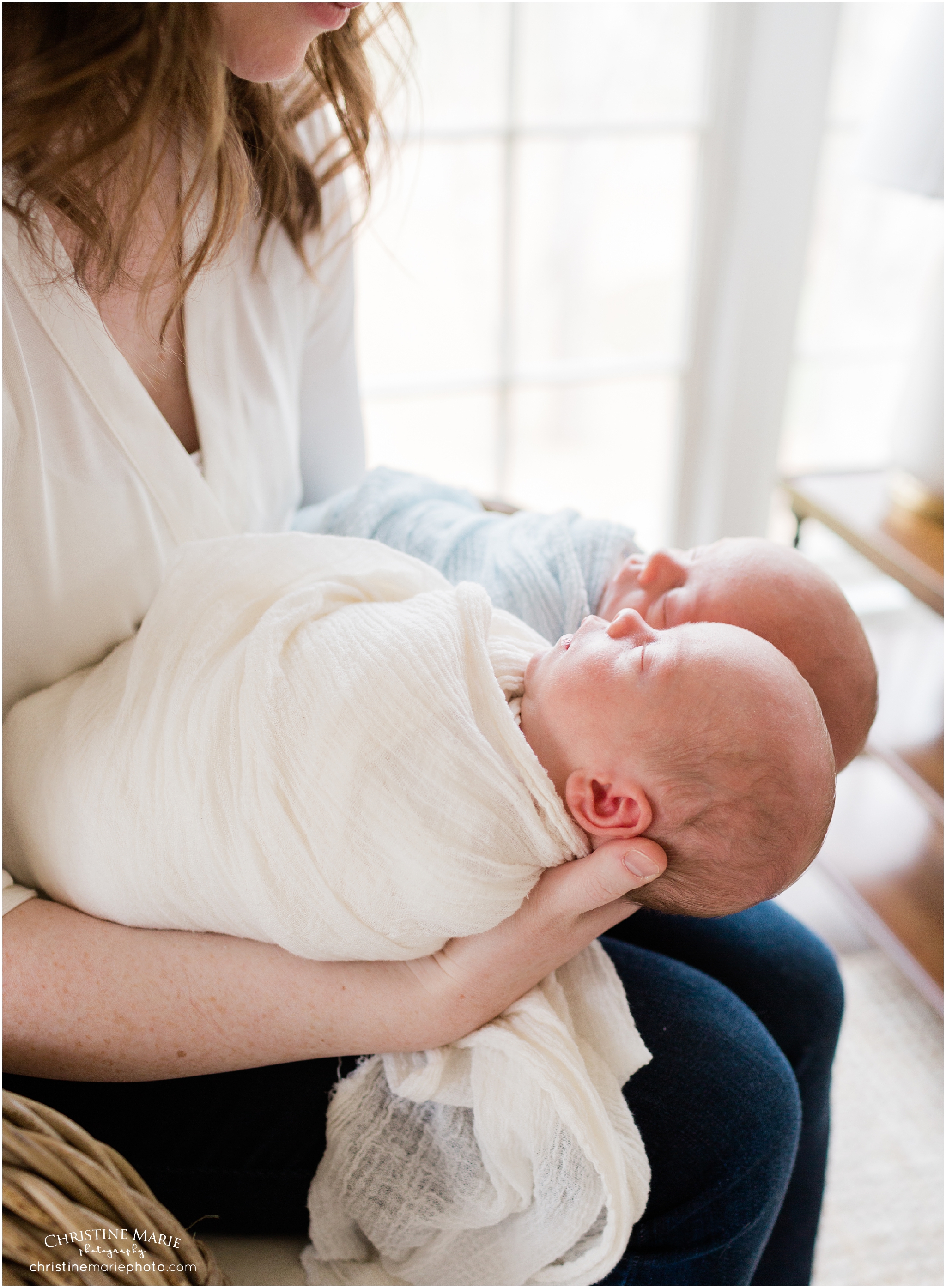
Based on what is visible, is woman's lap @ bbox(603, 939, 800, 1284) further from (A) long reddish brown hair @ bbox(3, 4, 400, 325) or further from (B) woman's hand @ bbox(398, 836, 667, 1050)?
(A) long reddish brown hair @ bbox(3, 4, 400, 325)

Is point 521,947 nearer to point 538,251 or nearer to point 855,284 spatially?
point 538,251

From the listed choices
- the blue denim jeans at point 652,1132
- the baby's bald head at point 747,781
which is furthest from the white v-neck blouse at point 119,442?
the baby's bald head at point 747,781

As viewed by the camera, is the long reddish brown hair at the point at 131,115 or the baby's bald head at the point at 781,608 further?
the baby's bald head at the point at 781,608

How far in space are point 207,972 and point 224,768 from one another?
153 mm

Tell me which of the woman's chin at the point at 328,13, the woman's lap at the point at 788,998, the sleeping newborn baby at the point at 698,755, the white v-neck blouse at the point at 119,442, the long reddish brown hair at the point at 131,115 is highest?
the woman's chin at the point at 328,13

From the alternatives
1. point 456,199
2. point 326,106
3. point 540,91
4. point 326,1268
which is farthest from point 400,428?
point 326,1268

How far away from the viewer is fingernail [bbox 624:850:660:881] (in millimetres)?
648

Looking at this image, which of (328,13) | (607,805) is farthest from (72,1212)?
(328,13)

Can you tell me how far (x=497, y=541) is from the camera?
95 centimetres

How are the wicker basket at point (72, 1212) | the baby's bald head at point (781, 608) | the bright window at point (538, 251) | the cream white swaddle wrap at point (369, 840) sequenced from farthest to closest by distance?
the bright window at point (538, 251)
the baby's bald head at point (781, 608)
the cream white swaddle wrap at point (369, 840)
the wicker basket at point (72, 1212)

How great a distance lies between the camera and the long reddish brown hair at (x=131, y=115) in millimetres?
521

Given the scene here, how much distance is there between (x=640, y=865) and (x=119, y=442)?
0.50m

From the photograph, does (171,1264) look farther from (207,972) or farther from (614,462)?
(614,462)

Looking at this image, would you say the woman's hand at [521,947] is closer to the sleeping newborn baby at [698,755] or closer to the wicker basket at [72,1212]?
the sleeping newborn baby at [698,755]
